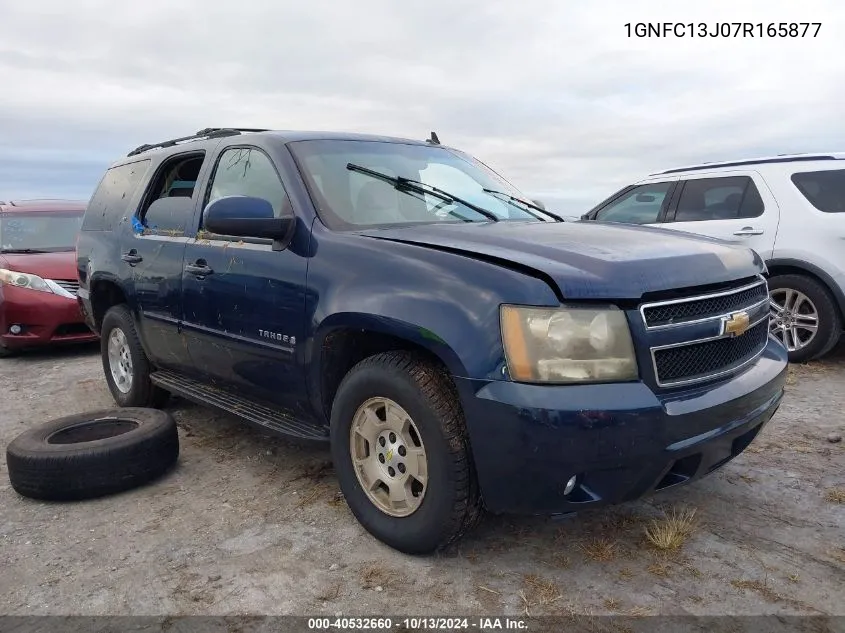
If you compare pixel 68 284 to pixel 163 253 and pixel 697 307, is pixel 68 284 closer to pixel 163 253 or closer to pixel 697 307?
pixel 163 253

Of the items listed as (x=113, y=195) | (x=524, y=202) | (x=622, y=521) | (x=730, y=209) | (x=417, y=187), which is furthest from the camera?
(x=730, y=209)

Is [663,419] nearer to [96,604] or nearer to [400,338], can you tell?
[400,338]

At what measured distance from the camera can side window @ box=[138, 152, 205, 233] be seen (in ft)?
13.3

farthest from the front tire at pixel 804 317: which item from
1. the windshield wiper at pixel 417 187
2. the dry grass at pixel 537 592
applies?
the dry grass at pixel 537 592

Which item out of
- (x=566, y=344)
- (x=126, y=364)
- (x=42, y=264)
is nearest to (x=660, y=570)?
(x=566, y=344)

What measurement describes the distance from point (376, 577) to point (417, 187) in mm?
1943

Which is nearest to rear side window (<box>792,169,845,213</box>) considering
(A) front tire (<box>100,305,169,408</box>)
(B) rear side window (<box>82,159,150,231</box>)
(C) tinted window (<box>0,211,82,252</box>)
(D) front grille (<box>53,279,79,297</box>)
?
(B) rear side window (<box>82,159,150,231</box>)

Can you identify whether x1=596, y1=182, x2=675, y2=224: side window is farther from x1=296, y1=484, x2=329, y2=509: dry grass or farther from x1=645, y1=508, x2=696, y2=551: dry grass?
x1=296, y1=484, x2=329, y2=509: dry grass

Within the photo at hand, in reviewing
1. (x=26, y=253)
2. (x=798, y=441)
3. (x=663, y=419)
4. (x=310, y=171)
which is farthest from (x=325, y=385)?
(x=26, y=253)

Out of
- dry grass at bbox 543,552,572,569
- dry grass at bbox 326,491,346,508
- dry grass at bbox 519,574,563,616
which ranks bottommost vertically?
dry grass at bbox 326,491,346,508

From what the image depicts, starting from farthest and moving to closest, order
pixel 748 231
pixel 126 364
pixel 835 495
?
pixel 748 231 → pixel 126 364 → pixel 835 495

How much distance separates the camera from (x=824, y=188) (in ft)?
19.2

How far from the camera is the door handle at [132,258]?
4330mm

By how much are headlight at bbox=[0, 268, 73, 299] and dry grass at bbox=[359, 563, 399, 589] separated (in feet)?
18.9
